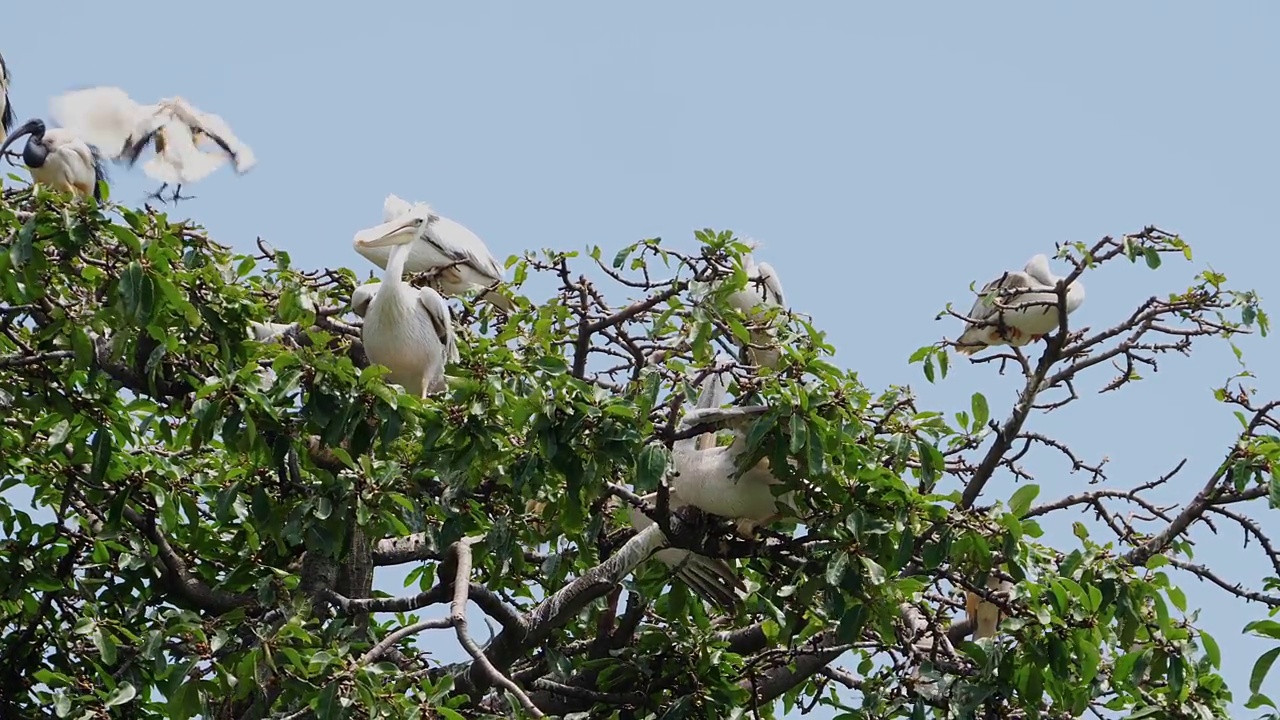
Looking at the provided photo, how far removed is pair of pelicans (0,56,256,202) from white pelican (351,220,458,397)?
9.96 ft

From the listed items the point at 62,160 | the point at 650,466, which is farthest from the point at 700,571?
the point at 62,160

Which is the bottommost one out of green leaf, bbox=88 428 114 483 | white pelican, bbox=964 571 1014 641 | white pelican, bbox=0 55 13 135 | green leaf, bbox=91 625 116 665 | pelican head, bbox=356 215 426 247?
green leaf, bbox=91 625 116 665

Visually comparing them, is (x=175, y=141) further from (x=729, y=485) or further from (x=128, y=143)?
(x=729, y=485)

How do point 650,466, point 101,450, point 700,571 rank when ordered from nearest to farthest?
1. point 650,466
2. point 101,450
3. point 700,571

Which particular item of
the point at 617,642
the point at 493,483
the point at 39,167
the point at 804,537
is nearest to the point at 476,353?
the point at 493,483

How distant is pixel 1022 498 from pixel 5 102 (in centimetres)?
858

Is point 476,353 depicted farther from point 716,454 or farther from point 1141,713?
point 1141,713

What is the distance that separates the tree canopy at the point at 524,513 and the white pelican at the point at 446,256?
4.25 ft

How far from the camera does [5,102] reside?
1195cm

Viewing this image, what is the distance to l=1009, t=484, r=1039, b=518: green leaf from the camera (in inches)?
232

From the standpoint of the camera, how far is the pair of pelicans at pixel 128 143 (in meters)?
10.2

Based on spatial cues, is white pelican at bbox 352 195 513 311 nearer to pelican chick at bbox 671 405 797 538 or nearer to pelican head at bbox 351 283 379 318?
pelican head at bbox 351 283 379 318

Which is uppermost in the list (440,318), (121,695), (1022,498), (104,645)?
(440,318)

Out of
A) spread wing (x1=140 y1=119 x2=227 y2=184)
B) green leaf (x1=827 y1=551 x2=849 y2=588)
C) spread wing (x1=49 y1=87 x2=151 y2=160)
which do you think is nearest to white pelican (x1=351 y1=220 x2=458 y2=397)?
green leaf (x1=827 y1=551 x2=849 y2=588)
